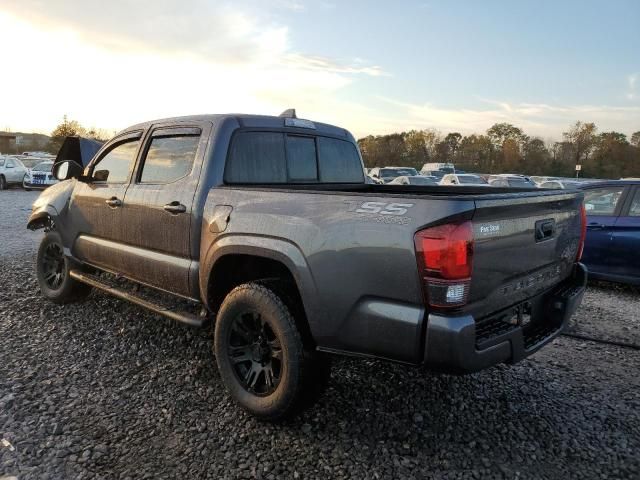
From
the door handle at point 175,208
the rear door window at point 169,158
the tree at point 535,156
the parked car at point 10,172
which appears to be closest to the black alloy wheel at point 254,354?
the door handle at point 175,208

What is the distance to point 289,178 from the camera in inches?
155

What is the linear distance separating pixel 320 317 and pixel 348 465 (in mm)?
823

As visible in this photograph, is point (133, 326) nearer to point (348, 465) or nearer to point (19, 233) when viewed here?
point (348, 465)

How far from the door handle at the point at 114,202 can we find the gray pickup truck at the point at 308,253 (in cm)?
2

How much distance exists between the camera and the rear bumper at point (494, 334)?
2.25 m

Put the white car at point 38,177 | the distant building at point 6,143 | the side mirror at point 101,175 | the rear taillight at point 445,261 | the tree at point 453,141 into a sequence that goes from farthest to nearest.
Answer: the tree at point 453,141
the distant building at point 6,143
the white car at point 38,177
the side mirror at point 101,175
the rear taillight at point 445,261

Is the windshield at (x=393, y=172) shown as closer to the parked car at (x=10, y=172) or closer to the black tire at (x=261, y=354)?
the parked car at (x=10, y=172)

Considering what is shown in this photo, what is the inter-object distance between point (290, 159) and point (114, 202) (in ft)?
5.26

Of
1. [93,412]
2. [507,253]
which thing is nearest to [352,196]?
[507,253]

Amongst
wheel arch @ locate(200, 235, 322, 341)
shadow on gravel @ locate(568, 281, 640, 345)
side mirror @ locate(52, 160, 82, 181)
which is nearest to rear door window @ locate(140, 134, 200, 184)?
wheel arch @ locate(200, 235, 322, 341)

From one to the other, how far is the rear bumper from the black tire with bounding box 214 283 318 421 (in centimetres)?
82

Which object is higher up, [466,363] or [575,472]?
[466,363]

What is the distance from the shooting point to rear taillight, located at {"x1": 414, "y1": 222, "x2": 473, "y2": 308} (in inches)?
87.6

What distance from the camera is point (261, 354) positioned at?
308cm
